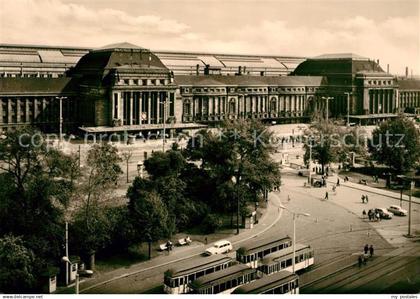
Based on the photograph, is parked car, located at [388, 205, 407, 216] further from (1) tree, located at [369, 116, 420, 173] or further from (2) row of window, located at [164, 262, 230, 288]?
(2) row of window, located at [164, 262, 230, 288]

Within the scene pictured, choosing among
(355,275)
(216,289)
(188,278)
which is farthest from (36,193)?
(355,275)

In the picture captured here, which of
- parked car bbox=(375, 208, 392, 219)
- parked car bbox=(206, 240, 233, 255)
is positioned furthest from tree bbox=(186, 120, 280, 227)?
parked car bbox=(375, 208, 392, 219)

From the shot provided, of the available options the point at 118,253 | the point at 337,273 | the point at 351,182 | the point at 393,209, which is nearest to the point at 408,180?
the point at 351,182

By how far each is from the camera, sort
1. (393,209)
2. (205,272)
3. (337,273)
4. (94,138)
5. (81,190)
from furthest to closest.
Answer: (94,138) < (393,209) < (81,190) < (337,273) < (205,272)

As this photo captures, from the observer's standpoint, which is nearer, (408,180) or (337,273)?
(337,273)

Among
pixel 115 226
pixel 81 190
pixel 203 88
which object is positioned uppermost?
pixel 203 88

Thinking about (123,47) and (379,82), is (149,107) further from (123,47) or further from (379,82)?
(379,82)

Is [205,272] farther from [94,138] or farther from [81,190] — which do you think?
[94,138]

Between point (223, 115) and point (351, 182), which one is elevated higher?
point (223, 115)
